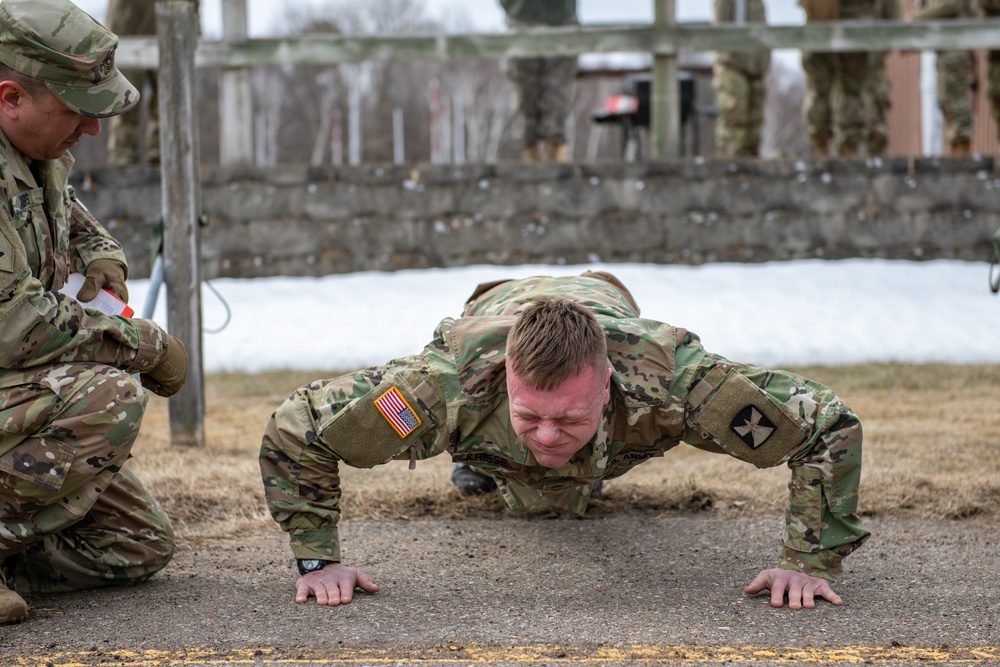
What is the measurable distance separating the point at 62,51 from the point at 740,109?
282 inches

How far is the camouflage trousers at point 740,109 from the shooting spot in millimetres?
9289

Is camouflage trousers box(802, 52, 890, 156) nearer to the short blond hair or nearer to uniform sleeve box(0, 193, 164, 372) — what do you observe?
the short blond hair

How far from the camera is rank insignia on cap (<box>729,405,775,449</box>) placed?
9.48ft

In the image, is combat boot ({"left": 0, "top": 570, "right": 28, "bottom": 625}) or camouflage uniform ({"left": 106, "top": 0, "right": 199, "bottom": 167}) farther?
camouflage uniform ({"left": 106, "top": 0, "right": 199, "bottom": 167})

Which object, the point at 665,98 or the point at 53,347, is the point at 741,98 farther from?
the point at 53,347

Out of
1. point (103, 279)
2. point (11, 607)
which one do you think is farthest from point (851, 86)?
point (11, 607)

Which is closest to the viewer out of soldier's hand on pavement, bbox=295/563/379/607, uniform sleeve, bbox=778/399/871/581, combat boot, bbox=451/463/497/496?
uniform sleeve, bbox=778/399/871/581

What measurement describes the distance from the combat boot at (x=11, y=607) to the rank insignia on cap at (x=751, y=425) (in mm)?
1817

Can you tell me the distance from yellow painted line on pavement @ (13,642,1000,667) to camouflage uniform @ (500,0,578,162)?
669 cm

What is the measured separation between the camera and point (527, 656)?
2654 mm

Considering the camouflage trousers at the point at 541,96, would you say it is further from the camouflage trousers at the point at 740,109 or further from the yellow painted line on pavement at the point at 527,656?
the yellow painted line on pavement at the point at 527,656

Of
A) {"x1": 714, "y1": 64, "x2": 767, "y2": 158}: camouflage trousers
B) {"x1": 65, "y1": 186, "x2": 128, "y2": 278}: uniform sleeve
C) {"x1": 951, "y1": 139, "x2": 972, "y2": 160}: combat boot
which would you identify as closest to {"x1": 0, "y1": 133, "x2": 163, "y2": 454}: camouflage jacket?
{"x1": 65, "y1": 186, "x2": 128, "y2": 278}: uniform sleeve

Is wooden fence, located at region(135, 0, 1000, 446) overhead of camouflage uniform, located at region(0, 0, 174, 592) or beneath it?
overhead

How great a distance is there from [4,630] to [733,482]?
2773 millimetres
